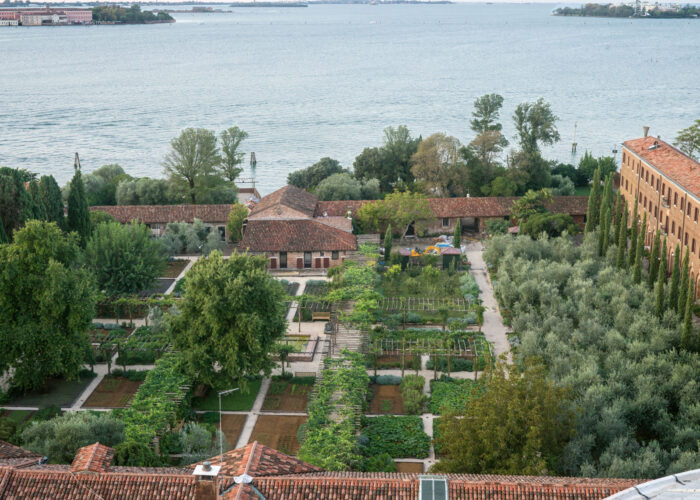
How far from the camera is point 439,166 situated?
63938mm

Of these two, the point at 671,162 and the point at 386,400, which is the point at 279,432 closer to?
the point at 386,400

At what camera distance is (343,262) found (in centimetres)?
4741

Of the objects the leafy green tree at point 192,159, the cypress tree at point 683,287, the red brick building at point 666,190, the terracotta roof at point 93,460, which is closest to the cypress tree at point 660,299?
the cypress tree at point 683,287

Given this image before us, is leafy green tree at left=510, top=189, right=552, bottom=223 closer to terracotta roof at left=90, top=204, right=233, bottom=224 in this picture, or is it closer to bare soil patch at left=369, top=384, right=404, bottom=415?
terracotta roof at left=90, top=204, right=233, bottom=224

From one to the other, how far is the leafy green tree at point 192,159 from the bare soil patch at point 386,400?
108 ft

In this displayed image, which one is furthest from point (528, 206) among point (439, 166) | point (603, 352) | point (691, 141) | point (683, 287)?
point (603, 352)

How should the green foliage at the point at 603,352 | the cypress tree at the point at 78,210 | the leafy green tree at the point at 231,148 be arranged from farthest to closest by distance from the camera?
the leafy green tree at the point at 231,148
the cypress tree at the point at 78,210
the green foliage at the point at 603,352

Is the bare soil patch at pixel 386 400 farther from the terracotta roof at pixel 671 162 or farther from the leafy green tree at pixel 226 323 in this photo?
the terracotta roof at pixel 671 162

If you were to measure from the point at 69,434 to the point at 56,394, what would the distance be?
28.0 feet

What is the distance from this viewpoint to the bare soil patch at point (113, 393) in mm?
32938

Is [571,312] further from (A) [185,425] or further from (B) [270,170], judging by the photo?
(B) [270,170]

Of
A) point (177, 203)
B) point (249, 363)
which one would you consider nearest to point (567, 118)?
point (177, 203)

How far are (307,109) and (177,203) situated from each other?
64.1 meters

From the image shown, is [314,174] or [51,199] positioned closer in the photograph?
[51,199]
